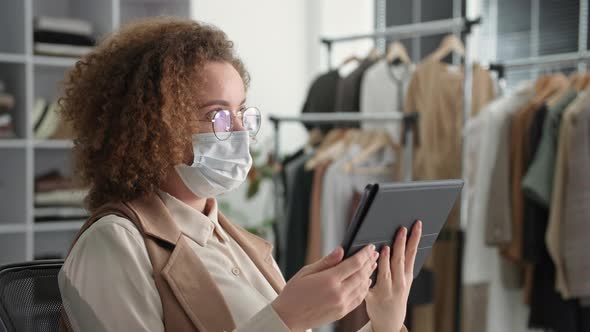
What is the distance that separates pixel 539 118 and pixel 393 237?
6.39 feet

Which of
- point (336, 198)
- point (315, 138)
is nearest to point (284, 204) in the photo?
point (336, 198)

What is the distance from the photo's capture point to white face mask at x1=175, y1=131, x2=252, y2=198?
50.8 inches

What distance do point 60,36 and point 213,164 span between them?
7.70ft

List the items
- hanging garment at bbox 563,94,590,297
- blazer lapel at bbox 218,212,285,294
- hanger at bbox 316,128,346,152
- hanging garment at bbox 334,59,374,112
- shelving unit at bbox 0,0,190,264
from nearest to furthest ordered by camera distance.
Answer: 1. blazer lapel at bbox 218,212,285,294
2. hanging garment at bbox 563,94,590,297
3. shelving unit at bbox 0,0,190,264
4. hanger at bbox 316,128,346,152
5. hanging garment at bbox 334,59,374,112

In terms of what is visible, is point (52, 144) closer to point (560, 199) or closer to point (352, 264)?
point (560, 199)

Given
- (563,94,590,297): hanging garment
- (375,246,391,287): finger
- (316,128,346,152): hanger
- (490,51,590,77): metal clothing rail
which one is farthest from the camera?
(316,128,346,152): hanger

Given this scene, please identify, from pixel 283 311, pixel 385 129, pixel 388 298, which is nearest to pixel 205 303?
pixel 283 311

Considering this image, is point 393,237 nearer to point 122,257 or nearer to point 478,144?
point 122,257

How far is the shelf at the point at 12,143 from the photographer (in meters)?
3.24

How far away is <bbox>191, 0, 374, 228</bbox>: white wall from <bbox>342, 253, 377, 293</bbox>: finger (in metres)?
3.63

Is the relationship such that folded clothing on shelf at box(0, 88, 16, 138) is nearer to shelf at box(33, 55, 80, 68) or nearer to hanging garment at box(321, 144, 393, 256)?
shelf at box(33, 55, 80, 68)

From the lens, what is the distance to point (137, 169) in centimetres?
123

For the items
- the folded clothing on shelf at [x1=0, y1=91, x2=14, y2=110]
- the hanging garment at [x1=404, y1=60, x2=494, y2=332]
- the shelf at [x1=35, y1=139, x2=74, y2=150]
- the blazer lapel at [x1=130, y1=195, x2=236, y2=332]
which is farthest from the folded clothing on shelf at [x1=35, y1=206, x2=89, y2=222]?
the blazer lapel at [x1=130, y1=195, x2=236, y2=332]

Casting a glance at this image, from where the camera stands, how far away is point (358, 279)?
1.12m
